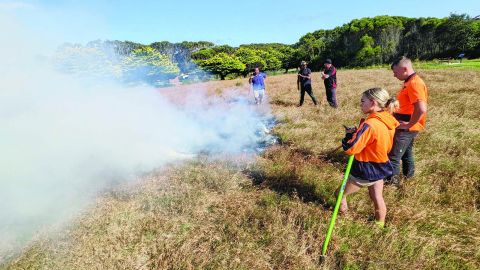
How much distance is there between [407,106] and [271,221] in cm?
241

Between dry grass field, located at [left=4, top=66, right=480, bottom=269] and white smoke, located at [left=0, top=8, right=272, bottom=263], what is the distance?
0.76 meters

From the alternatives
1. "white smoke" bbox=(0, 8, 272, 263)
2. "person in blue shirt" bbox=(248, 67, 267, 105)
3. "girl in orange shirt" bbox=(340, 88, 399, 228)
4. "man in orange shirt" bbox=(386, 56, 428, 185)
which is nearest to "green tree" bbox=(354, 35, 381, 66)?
"person in blue shirt" bbox=(248, 67, 267, 105)

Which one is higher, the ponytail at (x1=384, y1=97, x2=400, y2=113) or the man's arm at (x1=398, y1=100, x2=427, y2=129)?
the ponytail at (x1=384, y1=97, x2=400, y2=113)

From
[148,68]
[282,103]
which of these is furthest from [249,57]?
[148,68]

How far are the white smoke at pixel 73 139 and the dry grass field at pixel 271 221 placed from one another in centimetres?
76

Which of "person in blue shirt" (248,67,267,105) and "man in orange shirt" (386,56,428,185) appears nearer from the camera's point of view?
"man in orange shirt" (386,56,428,185)

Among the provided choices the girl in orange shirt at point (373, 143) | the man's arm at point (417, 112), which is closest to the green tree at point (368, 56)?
the man's arm at point (417, 112)

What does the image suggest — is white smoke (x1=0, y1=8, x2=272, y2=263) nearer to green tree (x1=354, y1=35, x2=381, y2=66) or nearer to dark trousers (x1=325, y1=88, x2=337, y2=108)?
dark trousers (x1=325, y1=88, x2=337, y2=108)

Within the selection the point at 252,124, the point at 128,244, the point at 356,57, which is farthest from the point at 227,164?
the point at 356,57

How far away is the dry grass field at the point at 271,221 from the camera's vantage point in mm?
3195

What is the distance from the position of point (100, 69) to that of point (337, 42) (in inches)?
2937

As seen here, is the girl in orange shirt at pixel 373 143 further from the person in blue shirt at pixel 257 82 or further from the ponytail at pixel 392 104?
the person in blue shirt at pixel 257 82

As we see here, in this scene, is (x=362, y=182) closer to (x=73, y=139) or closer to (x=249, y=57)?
(x=73, y=139)

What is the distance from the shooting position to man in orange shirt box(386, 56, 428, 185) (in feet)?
12.8
